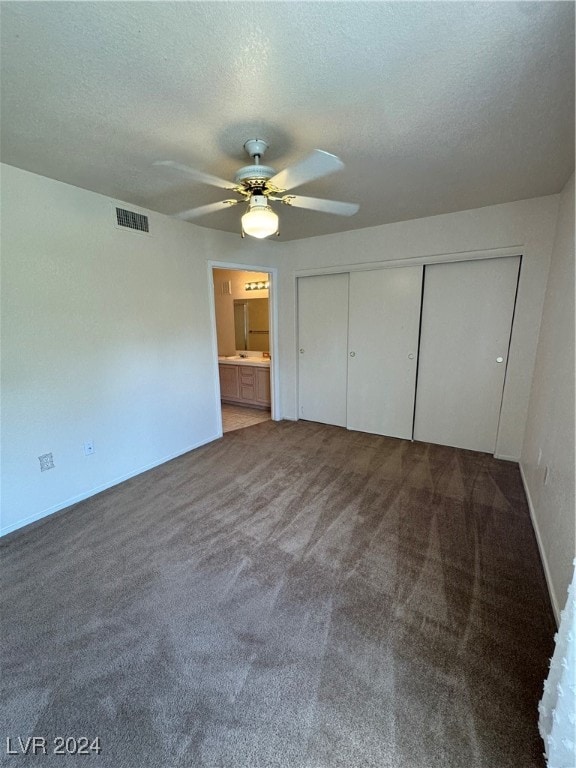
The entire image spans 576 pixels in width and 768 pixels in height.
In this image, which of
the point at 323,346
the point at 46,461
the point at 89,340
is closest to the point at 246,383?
the point at 323,346

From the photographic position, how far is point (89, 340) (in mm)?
2516

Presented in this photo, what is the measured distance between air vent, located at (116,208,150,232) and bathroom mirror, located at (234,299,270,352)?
2.40 metres

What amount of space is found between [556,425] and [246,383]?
382 centimetres

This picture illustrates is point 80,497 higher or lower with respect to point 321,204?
lower

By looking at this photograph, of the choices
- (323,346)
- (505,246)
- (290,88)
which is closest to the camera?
(290,88)

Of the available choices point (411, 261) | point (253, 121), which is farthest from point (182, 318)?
point (411, 261)

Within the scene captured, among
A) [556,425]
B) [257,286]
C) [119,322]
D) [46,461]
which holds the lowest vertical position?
[46,461]

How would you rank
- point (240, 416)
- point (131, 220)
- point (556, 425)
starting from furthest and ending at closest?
point (240, 416)
point (131, 220)
point (556, 425)

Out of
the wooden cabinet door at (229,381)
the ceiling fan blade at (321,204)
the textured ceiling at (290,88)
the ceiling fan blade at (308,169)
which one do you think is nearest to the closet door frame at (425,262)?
the textured ceiling at (290,88)

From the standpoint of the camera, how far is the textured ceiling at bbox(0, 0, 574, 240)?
1.07m

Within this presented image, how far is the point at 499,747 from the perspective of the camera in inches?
41.6

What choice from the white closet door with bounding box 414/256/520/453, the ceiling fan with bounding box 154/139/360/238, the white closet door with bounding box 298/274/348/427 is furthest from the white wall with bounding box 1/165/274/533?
the white closet door with bounding box 414/256/520/453

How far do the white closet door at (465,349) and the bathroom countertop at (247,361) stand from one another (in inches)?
85.9

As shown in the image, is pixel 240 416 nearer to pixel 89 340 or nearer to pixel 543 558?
pixel 89 340
